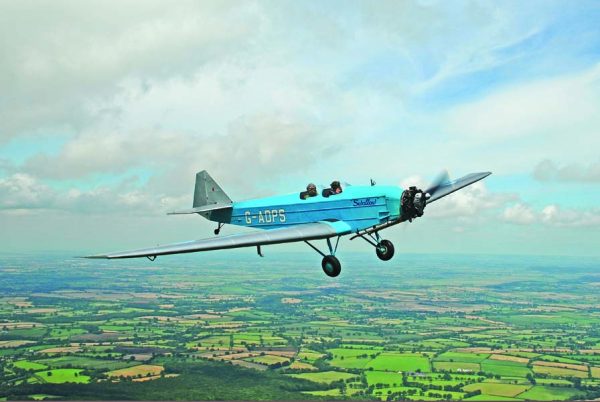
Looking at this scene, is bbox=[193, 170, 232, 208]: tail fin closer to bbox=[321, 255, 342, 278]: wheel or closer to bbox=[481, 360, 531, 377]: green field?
bbox=[321, 255, 342, 278]: wheel

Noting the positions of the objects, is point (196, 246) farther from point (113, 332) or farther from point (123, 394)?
point (113, 332)

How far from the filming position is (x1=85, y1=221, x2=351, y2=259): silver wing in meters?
16.5

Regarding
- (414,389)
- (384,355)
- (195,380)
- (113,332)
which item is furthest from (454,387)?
(113,332)

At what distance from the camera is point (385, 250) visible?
20719 millimetres

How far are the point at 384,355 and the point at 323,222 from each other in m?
156

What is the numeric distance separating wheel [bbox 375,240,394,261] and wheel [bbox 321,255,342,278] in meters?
2.20

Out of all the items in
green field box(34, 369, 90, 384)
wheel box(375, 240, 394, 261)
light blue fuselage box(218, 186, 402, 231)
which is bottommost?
green field box(34, 369, 90, 384)

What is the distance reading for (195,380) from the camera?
139875 mm

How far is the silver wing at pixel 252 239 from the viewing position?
16469mm

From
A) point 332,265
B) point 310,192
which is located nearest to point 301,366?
point 310,192

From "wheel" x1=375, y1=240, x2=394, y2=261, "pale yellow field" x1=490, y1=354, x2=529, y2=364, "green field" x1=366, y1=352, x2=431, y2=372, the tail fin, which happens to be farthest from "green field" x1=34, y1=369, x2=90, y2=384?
"wheel" x1=375, y1=240, x2=394, y2=261

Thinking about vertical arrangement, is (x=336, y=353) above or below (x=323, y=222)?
below

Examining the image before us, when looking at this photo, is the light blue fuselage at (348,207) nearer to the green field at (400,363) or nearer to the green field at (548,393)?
the green field at (548,393)

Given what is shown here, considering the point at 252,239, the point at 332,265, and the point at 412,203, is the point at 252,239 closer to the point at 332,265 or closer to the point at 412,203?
the point at 332,265
